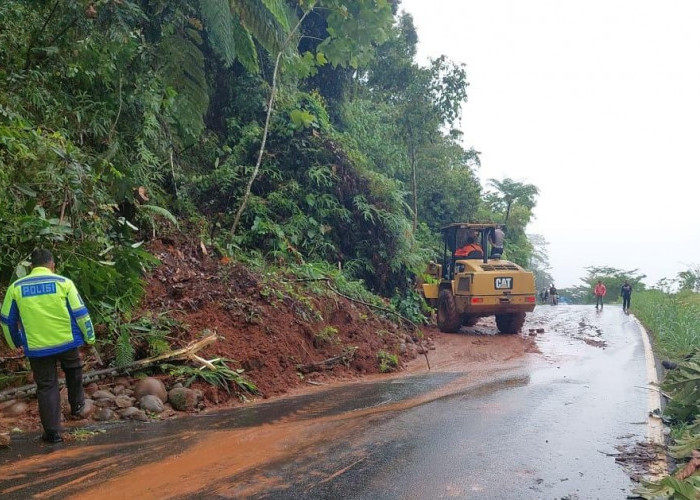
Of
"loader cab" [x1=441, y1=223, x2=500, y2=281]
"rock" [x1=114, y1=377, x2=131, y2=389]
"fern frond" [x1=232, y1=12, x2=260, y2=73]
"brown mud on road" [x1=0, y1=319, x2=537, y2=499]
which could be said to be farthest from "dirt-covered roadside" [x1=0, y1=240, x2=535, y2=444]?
"fern frond" [x1=232, y1=12, x2=260, y2=73]

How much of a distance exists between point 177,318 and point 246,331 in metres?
1.07

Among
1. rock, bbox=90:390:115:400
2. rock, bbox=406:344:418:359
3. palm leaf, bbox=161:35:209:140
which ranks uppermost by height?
palm leaf, bbox=161:35:209:140

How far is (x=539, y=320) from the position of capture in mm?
19516

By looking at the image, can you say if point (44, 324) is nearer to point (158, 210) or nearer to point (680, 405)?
point (158, 210)

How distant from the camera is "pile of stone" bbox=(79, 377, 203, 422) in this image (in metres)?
5.91

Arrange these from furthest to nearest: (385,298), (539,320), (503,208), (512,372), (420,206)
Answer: (503,208), (420,206), (539,320), (385,298), (512,372)

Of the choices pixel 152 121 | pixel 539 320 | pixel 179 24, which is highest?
pixel 179 24

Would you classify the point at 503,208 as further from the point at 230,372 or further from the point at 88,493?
the point at 88,493

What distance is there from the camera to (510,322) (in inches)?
577

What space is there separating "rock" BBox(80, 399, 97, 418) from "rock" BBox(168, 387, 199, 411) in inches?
33.9

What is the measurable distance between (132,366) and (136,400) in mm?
500

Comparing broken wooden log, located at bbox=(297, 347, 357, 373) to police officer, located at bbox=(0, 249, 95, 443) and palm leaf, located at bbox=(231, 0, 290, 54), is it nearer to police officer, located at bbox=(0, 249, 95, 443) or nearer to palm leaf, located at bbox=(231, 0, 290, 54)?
police officer, located at bbox=(0, 249, 95, 443)

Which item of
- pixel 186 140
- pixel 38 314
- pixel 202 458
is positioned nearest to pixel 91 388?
pixel 38 314

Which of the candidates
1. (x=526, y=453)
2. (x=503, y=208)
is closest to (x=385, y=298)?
(x=526, y=453)
